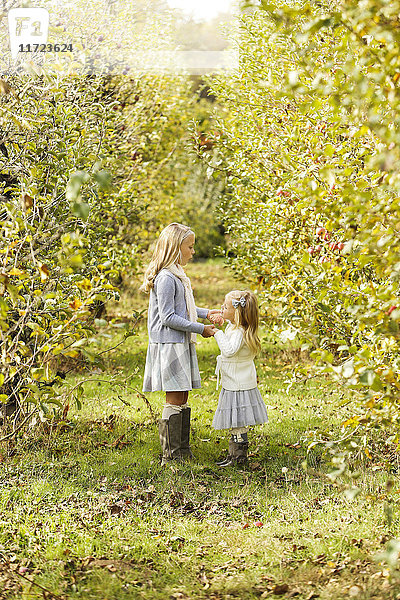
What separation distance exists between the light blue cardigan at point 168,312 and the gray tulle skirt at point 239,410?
21.1 inches

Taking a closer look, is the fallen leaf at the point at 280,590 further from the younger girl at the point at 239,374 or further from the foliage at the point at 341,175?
the younger girl at the point at 239,374

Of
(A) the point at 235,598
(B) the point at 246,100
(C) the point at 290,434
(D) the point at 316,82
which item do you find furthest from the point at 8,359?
(B) the point at 246,100

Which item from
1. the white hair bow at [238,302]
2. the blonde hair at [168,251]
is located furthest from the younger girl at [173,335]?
the white hair bow at [238,302]

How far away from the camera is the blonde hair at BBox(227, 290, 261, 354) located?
4645 mm

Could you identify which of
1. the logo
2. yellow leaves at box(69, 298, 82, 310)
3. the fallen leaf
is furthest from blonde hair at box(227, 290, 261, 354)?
the logo

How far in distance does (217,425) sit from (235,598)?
173 cm

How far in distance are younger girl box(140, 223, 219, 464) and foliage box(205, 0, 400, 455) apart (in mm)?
890

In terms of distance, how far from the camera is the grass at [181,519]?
312cm

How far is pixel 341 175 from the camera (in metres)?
3.59

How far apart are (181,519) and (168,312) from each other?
4.48 feet

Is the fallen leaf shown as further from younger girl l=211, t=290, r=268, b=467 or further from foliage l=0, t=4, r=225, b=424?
younger girl l=211, t=290, r=268, b=467

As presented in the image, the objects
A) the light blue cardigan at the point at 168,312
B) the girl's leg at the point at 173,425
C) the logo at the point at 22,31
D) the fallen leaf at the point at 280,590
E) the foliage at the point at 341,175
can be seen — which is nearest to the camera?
the foliage at the point at 341,175

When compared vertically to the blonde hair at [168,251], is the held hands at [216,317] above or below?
below

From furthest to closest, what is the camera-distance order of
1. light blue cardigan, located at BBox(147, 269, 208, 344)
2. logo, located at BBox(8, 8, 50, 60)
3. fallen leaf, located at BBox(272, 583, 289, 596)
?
logo, located at BBox(8, 8, 50, 60) → light blue cardigan, located at BBox(147, 269, 208, 344) → fallen leaf, located at BBox(272, 583, 289, 596)
